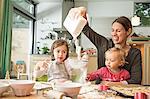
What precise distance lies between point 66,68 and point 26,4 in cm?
411

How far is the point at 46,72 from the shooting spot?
1577 mm

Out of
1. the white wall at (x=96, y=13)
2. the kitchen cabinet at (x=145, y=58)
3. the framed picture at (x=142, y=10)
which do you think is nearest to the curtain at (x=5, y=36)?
the kitchen cabinet at (x=145, y=58)

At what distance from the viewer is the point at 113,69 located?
5.31 feet

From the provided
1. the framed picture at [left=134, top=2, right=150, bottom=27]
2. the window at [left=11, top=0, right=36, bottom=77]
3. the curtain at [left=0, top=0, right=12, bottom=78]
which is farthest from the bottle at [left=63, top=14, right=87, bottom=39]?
the framed picture at [left=134, top=2, right=150, bottom=27]

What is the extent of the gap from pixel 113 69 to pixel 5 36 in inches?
91.4

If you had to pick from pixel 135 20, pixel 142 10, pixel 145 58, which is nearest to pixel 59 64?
pixel 145 58

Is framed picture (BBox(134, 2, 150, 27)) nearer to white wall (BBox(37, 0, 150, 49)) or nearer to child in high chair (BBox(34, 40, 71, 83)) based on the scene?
white wall (BBox(37, 0, 150, 49))

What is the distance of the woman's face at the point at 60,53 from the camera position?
1.74 metres

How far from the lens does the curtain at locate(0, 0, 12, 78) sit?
134 inches

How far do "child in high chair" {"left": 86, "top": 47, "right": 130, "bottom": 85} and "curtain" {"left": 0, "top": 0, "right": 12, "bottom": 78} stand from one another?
2.17m

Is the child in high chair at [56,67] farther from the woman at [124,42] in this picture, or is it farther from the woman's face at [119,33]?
the woman's face at [119,33]

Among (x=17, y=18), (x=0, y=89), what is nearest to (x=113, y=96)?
(x=0, y=89)

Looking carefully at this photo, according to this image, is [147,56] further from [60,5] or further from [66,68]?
[60,5]

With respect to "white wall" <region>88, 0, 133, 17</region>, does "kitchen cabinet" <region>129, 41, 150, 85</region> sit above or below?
below
